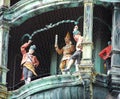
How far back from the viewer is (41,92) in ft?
128

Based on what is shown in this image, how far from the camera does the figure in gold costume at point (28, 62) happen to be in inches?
1583

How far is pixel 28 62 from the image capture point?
40.3 meters

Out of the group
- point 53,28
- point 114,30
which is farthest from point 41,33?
point 114,30

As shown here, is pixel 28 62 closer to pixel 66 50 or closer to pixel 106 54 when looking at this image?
pixel 66 50

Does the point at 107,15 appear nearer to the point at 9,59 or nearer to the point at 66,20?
the point at 66,20

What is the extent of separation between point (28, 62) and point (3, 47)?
100 cm

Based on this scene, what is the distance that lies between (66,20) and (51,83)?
9.35 feet

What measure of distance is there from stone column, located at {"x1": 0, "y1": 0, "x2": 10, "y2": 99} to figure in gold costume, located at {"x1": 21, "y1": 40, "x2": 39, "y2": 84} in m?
0.63

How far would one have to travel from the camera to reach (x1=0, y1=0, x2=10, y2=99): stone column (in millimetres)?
39781

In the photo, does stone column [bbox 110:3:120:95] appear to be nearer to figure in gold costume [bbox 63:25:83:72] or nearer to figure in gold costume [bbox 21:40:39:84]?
figure in gold costume [bbox 63:25:83:72]

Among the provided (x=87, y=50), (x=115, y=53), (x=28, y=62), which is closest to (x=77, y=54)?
(x=87, y=50)

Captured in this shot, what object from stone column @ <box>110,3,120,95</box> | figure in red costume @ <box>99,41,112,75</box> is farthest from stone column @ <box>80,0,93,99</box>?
figure in red costume @ <box>99,41,112,75</box>

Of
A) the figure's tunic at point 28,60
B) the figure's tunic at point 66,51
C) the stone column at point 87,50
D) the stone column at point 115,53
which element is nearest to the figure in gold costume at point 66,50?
the figure's tunic at point 66,51

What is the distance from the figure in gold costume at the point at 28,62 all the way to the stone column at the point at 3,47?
24.8 inches
